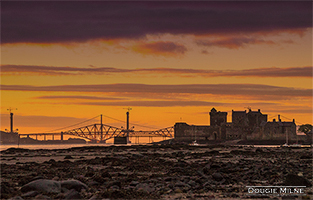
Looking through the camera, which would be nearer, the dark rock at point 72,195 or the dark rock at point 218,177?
the dark rock at point 72,195

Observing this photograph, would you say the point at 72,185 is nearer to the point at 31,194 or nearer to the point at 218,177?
the point at 31,194

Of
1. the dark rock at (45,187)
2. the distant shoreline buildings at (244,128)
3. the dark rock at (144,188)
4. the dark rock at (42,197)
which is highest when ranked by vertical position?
the distant shoreline buildings at (244,128)

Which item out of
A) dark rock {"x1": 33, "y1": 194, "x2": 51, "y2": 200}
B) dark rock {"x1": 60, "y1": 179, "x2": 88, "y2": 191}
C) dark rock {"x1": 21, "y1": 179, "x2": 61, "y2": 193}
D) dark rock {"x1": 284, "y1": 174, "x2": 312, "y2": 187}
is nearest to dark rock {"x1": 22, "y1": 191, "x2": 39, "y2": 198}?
dark rock {"x1": 33, "y1": 194, "x2": 51, "y2": 200}

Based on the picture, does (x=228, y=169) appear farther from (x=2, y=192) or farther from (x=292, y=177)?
(x=2, y=192)

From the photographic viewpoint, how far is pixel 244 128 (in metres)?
179

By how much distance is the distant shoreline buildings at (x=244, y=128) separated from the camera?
6521 inches

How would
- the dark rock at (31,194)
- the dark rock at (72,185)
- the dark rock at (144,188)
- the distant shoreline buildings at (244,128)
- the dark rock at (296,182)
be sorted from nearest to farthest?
the dark rock at (31,194) < the dark rock at (72,185) < the dark rock at (144,188) < the dark rock at (296,182) < the distant shoreline buildings at (244,128)

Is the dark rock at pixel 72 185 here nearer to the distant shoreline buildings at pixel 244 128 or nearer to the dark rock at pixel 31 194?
A: the dark rock at pixel 31 194

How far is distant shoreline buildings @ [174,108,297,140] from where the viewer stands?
165625mm

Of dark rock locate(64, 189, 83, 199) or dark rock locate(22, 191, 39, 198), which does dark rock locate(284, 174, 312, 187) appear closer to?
dark rock locate(64, 189, 83, 199)

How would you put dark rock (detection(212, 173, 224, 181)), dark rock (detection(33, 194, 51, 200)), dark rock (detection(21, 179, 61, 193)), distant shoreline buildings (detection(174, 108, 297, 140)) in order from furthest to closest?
1. distant shoreline buildings (detection(174, 108, 297, 140))
2. dark rock (detection(212, 173, 224, 181))
3. dark rock (detection(21, 179, 61, 193))
4. dark rock (detection(33, 194, 51, 200))

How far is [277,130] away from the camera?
166 m

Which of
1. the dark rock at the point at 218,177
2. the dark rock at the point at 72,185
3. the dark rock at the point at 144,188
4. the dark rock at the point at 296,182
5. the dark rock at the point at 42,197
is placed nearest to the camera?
the dark rock at the point at 42,197

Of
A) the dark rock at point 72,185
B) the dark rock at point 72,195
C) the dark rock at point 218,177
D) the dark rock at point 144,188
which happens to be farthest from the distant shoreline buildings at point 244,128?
the dark rock at point 72,195
